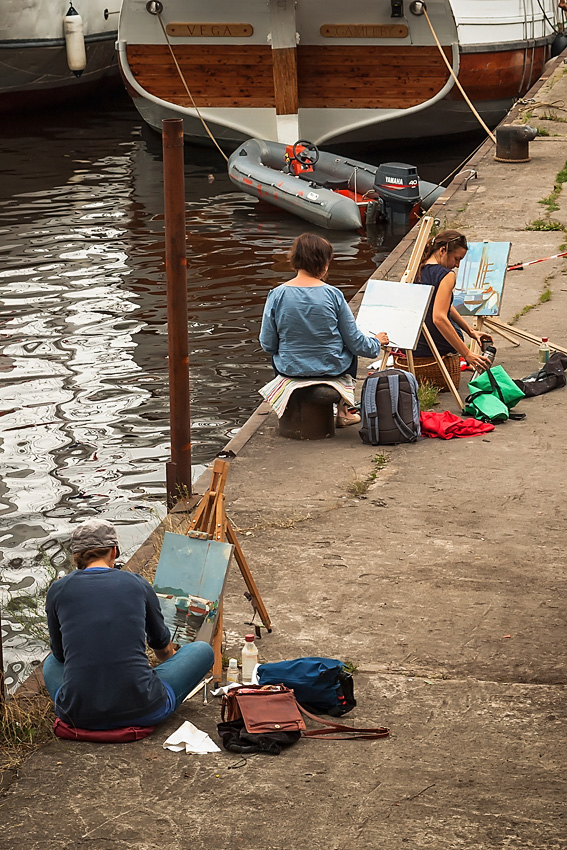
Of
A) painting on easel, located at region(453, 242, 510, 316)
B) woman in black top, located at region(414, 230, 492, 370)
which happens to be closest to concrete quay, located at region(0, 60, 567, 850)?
woman in black top, located at region(414, 230, 492, 370)

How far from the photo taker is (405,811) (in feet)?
14.4

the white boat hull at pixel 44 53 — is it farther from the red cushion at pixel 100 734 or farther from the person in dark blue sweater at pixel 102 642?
the red cushion at pixel 100 734

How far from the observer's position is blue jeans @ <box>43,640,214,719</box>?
505 centimetres

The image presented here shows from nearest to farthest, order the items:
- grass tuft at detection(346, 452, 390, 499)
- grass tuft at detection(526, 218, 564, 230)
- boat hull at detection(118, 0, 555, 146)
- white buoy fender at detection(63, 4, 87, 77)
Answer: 1. grass tuft at detection(346, 452, 390, 499)
2. grass tuft at detection(526, 218, 564, 230)
3. boat hull at detection(118, 0, 555, 146)
4. white buoy fender at detection(63, 4, 87, 77)

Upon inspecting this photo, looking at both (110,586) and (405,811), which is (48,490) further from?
(405,811)

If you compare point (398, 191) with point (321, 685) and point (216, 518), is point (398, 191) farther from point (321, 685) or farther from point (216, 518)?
point (321, 685)

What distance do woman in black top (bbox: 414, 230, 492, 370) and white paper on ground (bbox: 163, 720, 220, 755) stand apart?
478 centimetres

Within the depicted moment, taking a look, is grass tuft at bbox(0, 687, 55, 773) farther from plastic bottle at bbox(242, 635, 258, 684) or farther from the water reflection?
the water reflection

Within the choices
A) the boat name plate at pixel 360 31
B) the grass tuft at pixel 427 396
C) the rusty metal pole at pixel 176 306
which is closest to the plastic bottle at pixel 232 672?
the rusty metal pole at pixel 176 306

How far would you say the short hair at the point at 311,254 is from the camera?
8203 millimetres

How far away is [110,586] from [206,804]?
0.91 metres

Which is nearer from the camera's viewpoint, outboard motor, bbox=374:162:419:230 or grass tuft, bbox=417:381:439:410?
grass tuft, bbox=417:381:439:410

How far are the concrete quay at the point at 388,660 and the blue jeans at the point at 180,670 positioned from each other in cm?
13

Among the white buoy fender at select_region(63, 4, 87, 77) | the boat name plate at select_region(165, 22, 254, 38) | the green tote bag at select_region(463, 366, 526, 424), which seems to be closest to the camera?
the green tote bag at select_region(463, 366, 526, 424)
